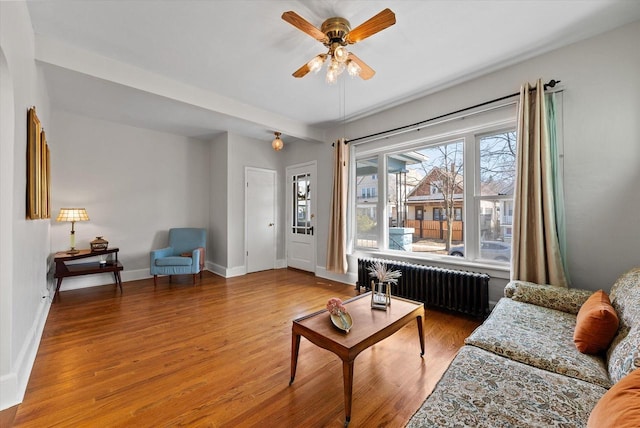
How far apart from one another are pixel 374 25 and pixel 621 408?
235cm


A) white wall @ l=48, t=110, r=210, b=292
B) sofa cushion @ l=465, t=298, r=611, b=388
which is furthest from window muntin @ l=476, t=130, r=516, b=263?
white wall @ l=48, t=110, r=210, b=292

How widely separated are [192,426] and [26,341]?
163 centimetres

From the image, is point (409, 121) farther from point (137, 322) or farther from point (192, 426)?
point (137, 322)

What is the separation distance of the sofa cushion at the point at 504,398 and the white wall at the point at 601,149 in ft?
5.73

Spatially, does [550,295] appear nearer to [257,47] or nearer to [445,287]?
[445,287]

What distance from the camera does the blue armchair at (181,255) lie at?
412 centimetres

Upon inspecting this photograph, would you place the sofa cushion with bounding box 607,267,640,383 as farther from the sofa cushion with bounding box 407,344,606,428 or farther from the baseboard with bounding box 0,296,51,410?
the baseboard with bounding box 0,296,51,410

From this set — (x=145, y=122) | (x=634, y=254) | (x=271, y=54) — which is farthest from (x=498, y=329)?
(x=145, y=122)

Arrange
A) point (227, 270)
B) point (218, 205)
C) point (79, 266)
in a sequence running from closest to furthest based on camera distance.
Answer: point (79, 266), point (227, 270), point (218, 205)

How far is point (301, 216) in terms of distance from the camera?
215 inches

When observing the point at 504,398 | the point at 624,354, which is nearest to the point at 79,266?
the point at 504,398

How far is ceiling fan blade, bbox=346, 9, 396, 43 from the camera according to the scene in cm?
179

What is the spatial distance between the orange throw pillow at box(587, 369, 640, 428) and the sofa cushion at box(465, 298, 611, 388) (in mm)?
512

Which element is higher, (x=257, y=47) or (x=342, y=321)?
(x=257, y=47)
